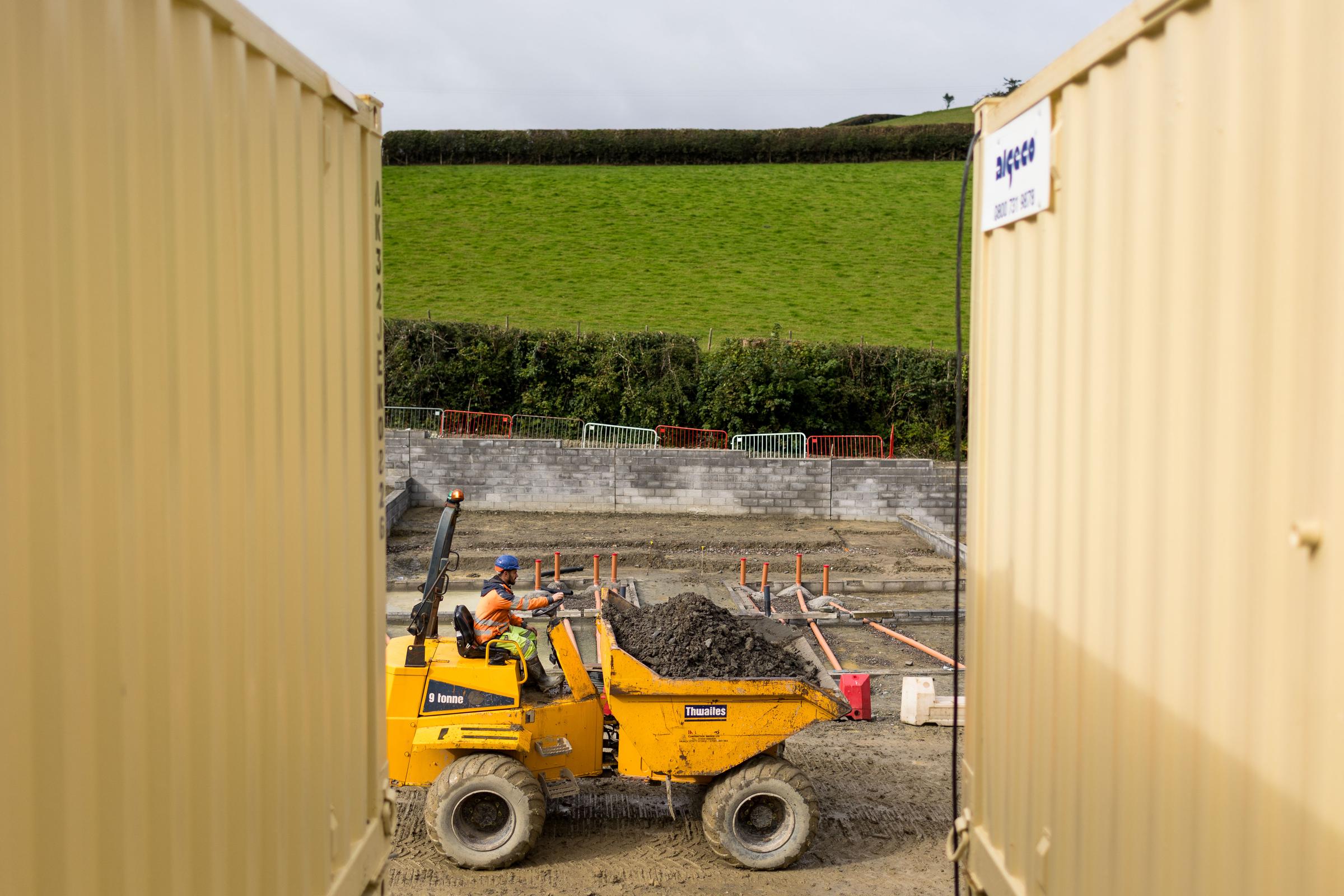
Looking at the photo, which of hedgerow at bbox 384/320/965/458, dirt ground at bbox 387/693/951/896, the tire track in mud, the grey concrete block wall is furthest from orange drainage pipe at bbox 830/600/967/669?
hedgerow at bbox 384/320/965/458

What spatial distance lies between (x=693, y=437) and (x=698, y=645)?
1894cm

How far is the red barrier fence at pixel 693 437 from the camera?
26484mm

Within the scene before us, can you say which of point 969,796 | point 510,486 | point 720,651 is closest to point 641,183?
point 510,486

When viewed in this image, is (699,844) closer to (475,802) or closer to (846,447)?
(475,802)

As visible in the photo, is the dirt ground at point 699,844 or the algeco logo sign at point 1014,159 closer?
the algeco logo sign at point 1014,159

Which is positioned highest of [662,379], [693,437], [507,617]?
[662,379]

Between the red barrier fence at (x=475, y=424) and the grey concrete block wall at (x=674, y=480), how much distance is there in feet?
6.72

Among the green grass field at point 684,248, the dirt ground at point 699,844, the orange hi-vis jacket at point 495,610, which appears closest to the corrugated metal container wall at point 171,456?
the orange hi-vis jacket at point 495,610

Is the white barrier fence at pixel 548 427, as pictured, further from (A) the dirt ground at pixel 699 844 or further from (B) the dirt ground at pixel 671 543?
(A) the dirt ground at pixel 699 844

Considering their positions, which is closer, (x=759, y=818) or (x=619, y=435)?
(x=759, y=818)

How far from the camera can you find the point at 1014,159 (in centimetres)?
357

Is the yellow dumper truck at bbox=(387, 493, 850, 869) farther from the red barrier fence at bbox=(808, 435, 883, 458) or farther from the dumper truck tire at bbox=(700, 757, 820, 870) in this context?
the red barrier fence at bbox=(808, 435, 883, 458)

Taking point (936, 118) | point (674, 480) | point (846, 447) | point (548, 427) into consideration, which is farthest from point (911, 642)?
point (936, 118)

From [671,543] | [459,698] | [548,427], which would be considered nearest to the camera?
[459,698]
